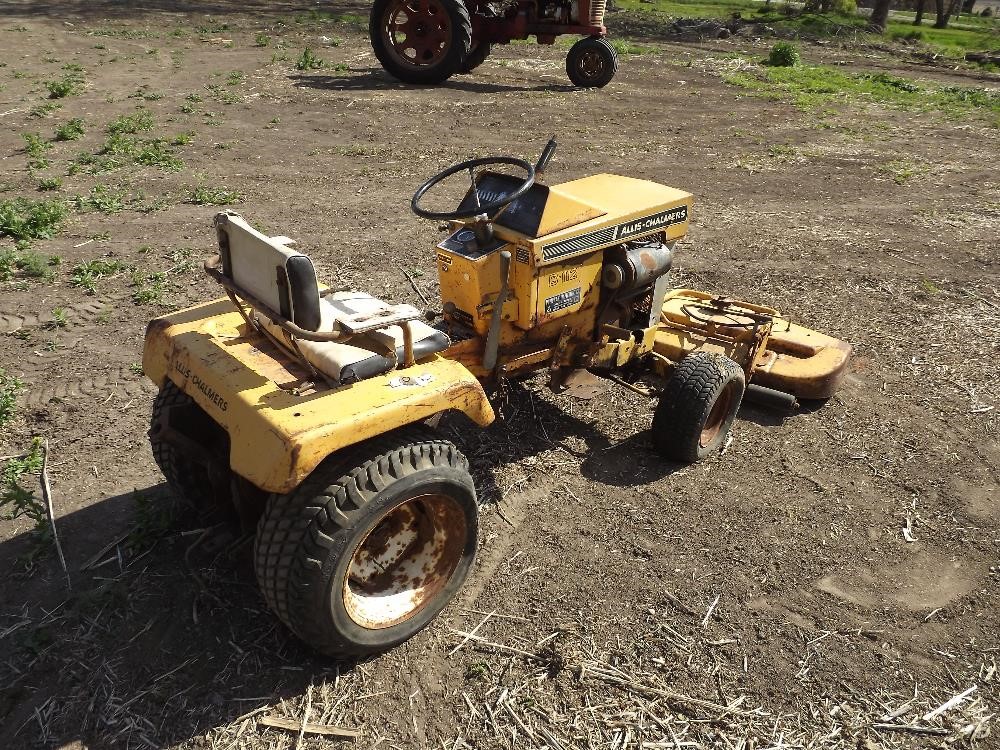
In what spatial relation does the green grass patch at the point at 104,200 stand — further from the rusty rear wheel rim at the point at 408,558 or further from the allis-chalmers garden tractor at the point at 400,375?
the rusty rear wheel rim at the point at 408,558

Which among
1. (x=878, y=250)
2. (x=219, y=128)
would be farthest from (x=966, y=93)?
(x=219, y=128)

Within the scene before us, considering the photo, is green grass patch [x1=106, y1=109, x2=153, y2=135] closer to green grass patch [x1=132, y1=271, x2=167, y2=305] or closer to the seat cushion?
green grass patch [x1=132, y1=271, x2=167, y2=305]

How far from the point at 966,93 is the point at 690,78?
5192mm

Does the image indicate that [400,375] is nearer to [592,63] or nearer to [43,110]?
[43,110]

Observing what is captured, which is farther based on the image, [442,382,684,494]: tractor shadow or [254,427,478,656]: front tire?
[442,382,684,494]: tractor shadow

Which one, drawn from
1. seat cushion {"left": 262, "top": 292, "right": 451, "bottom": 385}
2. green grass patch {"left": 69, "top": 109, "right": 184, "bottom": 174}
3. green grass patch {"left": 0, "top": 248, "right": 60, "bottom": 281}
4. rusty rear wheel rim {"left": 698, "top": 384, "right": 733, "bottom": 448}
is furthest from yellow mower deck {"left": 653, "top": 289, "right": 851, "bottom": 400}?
green grass patch {"left": 69, "top": 109, "right": 184, "bottom": 174}

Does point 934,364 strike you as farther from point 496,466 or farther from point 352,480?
point 352,480

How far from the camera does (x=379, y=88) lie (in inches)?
506

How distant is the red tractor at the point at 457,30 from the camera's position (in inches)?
500

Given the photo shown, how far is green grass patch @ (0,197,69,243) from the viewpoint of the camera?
701 centimetres

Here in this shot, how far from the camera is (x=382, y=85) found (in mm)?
13086

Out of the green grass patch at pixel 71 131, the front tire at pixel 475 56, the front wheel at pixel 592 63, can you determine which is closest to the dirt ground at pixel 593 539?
the green grass patch at pixel 71 131

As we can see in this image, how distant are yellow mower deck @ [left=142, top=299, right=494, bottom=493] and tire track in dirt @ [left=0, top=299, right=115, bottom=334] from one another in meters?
2.74

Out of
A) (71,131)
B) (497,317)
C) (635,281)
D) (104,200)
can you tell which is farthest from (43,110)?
(635,281)
